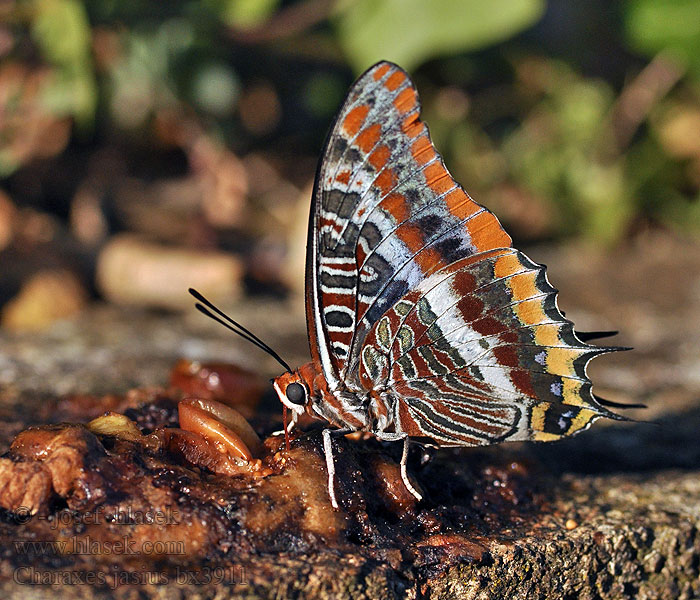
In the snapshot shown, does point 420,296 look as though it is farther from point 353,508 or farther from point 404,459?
point 353,508

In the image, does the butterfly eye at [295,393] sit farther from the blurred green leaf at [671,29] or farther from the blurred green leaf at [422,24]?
the blurred green leaf at [671,29]

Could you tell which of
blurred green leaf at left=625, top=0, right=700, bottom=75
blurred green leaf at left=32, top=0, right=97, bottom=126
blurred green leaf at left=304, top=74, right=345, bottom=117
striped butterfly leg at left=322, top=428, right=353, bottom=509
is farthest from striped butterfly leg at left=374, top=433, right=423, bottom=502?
blurred green leaf at left=625, top=0, right=700, bottom=75

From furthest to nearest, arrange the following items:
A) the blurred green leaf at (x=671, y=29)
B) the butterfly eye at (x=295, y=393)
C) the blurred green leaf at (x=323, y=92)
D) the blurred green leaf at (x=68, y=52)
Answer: the blurred green leaf at (x=323, y=92) → the blurred green leaf at (x=671, y=29) → the blurred green leaf at (x=68, y=52) → the butterfly eye at (x=295, y=393)

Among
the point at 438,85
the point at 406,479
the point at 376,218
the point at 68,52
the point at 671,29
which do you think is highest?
the point at 671,29

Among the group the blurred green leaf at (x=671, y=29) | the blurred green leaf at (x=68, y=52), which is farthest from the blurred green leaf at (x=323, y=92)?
the blurred green leaf at (x=671, y=29)

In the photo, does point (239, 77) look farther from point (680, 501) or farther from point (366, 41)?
point (680, 501)

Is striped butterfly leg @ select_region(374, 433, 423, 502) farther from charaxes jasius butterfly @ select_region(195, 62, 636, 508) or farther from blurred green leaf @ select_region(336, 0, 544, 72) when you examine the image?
blurred green leaf @ select_region(336, 0, 544, 72)

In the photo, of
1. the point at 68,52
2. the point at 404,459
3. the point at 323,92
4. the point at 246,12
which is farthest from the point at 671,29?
the point at 404,459
